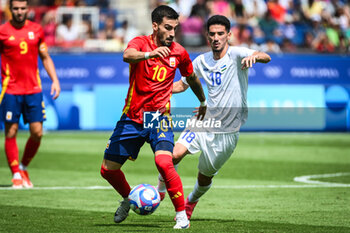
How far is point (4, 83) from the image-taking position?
10773mm

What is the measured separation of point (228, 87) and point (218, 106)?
0.25 meters

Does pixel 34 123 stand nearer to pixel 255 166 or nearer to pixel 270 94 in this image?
pixel 255 166

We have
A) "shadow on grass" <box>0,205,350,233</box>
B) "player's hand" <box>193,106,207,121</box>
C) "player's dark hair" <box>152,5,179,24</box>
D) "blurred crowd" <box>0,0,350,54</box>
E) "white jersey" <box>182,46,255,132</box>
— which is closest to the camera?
"shadow on grass" <box>0,205,350,233</box>

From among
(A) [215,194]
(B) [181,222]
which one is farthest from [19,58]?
(B) [181,222]

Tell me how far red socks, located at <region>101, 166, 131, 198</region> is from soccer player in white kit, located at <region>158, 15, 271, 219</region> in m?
0.65

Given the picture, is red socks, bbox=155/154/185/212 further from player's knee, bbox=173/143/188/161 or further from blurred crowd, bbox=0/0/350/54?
blurred crowd, bbox=0/0/350/54

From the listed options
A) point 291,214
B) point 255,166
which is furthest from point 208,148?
point 255,166

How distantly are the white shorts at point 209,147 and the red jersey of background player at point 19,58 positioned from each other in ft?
11.7

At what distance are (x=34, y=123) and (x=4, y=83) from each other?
0.76 metres

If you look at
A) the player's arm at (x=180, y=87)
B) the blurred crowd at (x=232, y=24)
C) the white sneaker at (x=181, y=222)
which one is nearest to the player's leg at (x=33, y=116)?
the player's arm at (x=180, y=87)

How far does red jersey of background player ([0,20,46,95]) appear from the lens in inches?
421

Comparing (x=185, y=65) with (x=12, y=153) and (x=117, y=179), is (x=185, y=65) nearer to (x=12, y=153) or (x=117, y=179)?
(x=117, y=179)

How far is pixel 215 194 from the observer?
33.0 ft

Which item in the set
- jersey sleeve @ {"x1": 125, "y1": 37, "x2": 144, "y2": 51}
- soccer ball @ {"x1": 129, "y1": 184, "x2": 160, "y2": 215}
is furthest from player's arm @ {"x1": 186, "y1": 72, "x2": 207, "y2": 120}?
soccer ball @ {"x1": 129, "y1": 184, "x2": 160, "y2": 215}
